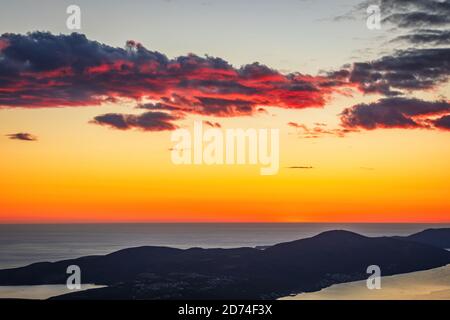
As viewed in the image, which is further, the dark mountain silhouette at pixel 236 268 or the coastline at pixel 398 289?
the coastline at pixel 398 289

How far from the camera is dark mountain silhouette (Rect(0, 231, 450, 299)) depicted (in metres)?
113

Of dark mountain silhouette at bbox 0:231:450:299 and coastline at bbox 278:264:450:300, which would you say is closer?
dark mountain silhouette at bbox 0:231:450:299

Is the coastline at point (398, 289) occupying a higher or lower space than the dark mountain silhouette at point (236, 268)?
lower

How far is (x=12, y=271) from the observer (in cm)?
14962

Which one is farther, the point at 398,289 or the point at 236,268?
the point at 236,268

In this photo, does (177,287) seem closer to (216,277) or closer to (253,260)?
(216,277)

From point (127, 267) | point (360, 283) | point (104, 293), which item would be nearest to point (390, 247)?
point (360, 283)

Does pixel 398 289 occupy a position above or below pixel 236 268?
below

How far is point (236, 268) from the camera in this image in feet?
467

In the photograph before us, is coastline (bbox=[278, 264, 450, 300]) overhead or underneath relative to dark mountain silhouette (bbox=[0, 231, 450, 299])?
underneath

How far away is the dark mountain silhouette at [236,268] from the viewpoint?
113 m
